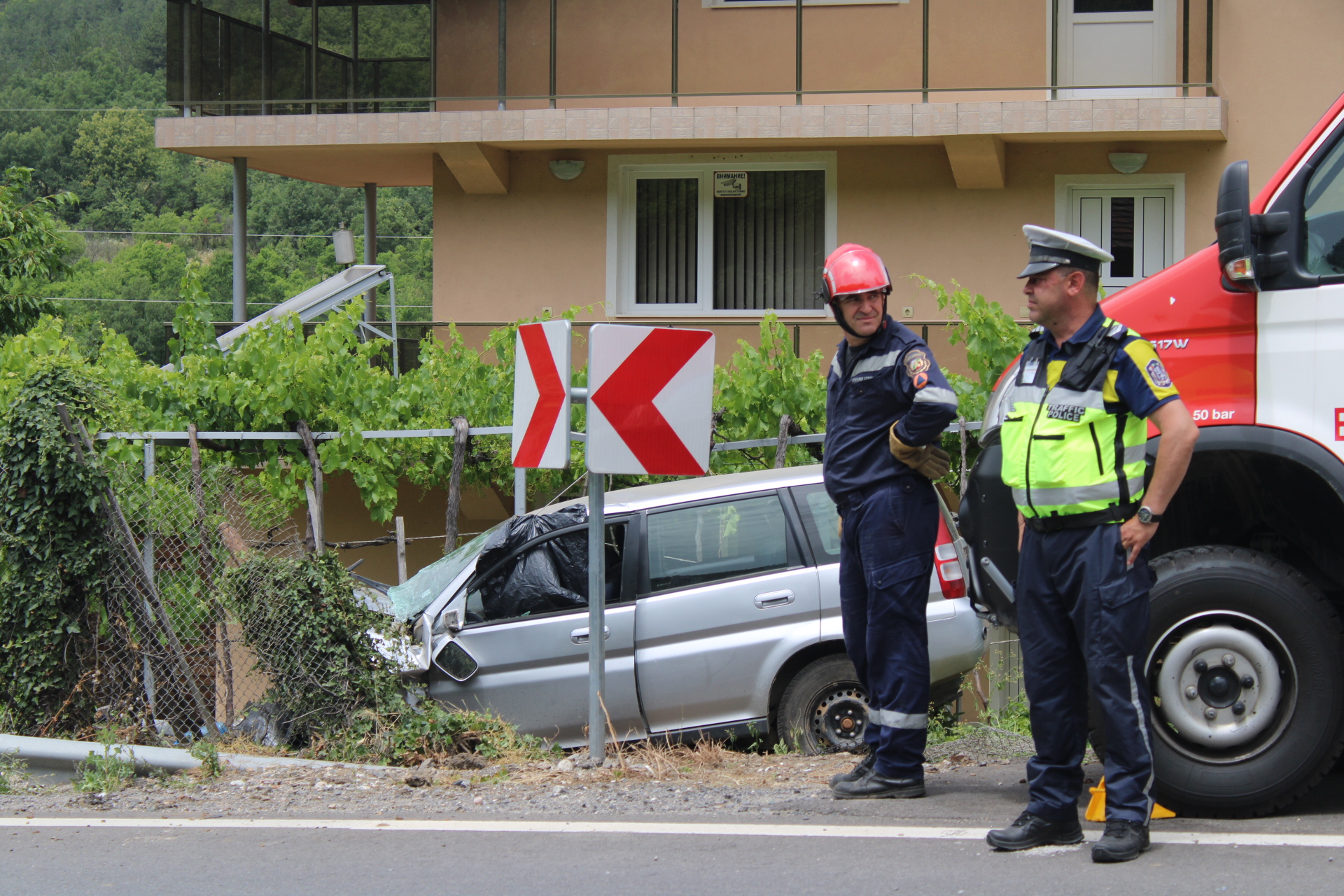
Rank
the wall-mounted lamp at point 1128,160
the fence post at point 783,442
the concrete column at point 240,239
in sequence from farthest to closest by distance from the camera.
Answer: the concrete column at point 240,239
the wall-mounted lamp at point 1128,160
the fence post at point 783,442

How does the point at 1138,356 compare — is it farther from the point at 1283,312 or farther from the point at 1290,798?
the point at 1290,798

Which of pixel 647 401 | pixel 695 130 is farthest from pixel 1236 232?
pixel 695 130

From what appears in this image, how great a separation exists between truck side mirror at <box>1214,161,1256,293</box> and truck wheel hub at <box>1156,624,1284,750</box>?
48.9 inches

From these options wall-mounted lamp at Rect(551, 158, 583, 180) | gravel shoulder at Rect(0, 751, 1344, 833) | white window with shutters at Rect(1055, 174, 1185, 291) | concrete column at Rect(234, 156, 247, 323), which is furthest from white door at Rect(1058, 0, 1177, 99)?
gravel shoulder at Rect(0, 751, 1344, 833)

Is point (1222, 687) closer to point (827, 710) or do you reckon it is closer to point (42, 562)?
point (827, 710)

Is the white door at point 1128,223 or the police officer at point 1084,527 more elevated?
the white door at point 1128,223

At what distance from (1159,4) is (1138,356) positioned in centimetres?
1162

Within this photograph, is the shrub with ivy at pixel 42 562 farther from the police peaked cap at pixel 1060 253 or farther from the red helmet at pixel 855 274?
the police peaked cap at pixel 1060 253

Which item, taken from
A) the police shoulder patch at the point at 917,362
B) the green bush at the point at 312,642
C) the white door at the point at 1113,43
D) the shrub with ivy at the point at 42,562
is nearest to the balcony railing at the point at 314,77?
the white door at the point at 1113,43

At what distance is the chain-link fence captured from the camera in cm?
710

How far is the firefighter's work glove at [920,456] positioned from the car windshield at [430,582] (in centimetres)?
302

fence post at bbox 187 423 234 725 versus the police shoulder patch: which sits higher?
the police shoulder patch

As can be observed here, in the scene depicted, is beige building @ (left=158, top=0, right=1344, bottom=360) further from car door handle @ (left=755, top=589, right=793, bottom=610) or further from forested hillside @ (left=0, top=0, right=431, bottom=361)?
forested hillside @ (left=0, top=0, right=431, bottom=361)

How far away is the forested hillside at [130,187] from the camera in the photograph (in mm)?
60125
